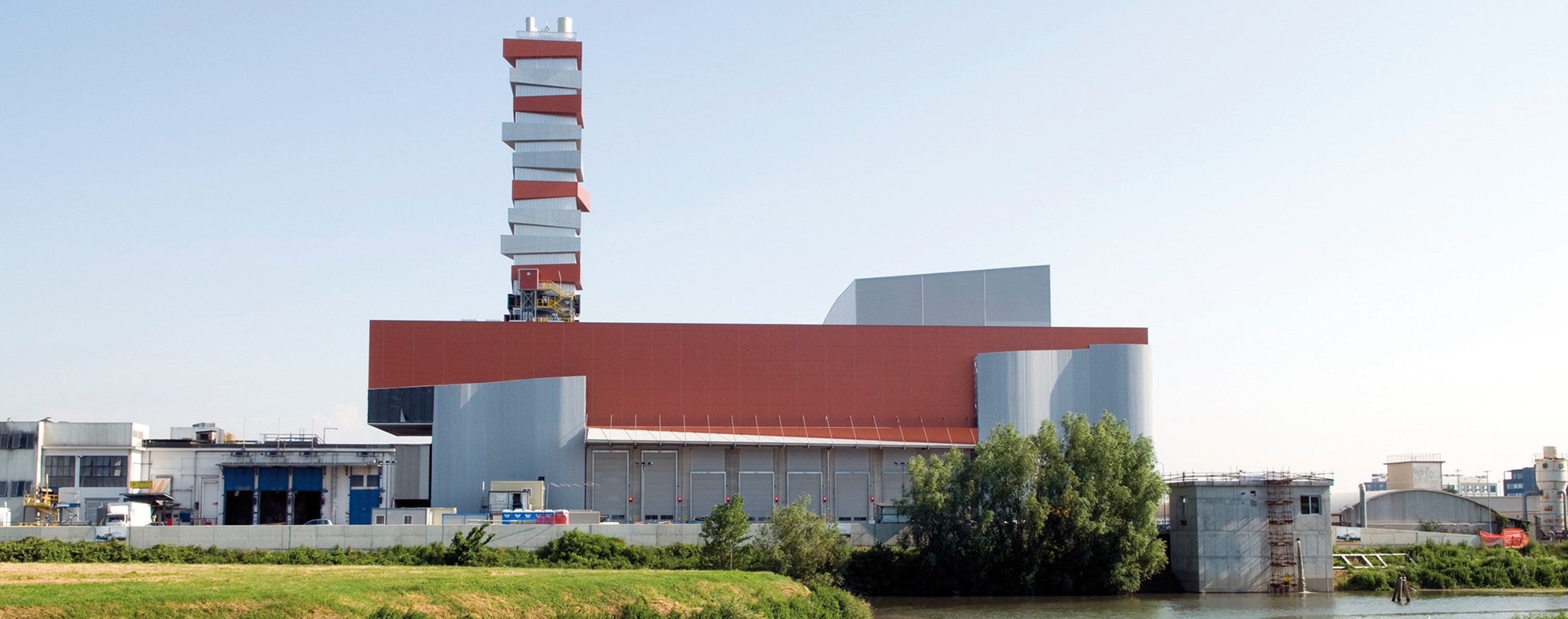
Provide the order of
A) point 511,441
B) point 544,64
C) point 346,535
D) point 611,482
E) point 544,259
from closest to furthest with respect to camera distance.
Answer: point 346,535 → point 511,441 → point 611,482 → point 544,259 → point 544,64

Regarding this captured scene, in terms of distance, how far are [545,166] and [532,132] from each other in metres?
2.50

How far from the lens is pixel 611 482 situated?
69.1 metres

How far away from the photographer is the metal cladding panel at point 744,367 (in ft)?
232

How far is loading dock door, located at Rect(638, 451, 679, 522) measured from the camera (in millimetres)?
68750

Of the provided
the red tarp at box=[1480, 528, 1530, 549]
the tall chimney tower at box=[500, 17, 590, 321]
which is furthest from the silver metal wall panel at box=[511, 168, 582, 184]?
the red tarp at box=[1480, 528, 1530, 549]

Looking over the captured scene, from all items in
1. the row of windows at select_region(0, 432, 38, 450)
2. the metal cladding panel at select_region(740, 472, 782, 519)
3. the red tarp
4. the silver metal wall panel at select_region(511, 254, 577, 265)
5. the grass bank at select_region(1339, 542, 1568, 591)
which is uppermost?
the silver metal wall panel at select_region(511, 254, 577, 265)

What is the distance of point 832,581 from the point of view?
51.0 meters

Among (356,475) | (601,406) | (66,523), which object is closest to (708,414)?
(601,406)

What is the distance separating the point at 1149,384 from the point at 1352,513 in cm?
1958

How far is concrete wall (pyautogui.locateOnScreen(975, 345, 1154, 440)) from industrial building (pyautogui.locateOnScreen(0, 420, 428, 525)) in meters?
31.2

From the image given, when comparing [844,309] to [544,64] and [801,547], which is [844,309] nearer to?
[544,64]

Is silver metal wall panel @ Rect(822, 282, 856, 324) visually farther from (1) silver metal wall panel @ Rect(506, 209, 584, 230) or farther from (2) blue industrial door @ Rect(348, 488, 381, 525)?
(2) blue industrial door @ Rect(348, 488, 381, 525)

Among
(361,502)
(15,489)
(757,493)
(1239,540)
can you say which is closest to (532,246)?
(361,502)

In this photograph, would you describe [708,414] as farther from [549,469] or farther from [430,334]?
[430,334]
